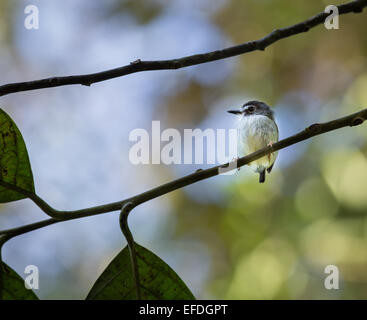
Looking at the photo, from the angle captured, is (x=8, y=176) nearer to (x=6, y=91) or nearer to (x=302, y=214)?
(x=6, y=91)

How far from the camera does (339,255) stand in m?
3.22

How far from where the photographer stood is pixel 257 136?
8.02ft

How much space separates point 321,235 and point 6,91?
2793 mm

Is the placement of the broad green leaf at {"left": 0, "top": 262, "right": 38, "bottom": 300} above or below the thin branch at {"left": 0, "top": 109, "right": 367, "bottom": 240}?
below

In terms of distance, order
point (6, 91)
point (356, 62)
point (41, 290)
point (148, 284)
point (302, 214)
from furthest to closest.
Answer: point (356, 62)
point (302, 214)
point (41, 290)
point (148, 284)
point (6, 91)

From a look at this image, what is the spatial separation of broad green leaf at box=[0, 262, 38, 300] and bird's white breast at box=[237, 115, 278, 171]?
1.58 m

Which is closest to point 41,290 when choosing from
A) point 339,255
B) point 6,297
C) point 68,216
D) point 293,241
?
point 293,241

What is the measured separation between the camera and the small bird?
2.43 m

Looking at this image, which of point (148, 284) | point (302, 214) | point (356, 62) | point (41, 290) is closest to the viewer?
point (148, 284)
